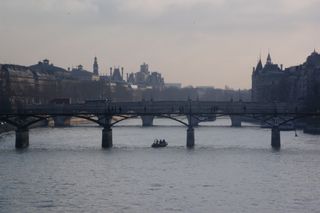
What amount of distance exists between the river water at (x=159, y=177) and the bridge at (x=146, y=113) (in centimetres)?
165

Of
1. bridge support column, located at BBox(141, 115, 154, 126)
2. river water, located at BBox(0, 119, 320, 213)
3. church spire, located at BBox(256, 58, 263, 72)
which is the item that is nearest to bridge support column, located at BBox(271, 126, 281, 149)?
river water, located at BBox(0, 119, 320, 213)

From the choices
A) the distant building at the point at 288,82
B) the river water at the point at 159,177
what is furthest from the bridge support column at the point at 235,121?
the river water at the point at 159,177

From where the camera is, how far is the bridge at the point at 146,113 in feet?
233

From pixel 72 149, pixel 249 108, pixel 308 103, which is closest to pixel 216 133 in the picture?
pixel 249 108

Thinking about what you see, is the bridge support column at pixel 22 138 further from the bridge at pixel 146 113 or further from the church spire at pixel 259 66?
the church spire at pixel 259 66

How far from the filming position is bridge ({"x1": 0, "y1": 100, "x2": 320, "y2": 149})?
2793 inches

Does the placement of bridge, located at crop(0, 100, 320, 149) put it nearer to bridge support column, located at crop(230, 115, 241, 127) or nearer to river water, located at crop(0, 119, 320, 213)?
bridge support column, located at crop(230, 115, 241, 127)

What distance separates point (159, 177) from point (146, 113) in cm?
Result: 2277

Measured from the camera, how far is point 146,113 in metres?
71.9

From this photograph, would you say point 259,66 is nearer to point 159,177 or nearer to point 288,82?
point 288,82

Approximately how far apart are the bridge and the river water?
1.65 metres

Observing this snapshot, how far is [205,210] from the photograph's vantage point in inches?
1521

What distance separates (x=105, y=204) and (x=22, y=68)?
128 m

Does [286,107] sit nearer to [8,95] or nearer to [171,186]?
[8,95]
